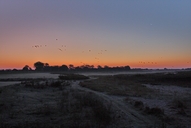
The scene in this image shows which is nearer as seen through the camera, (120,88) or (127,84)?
(120,88)

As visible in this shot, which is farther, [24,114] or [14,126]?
[24,114]

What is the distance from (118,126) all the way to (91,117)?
2.00 m

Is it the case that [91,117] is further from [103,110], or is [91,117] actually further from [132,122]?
[132,122]

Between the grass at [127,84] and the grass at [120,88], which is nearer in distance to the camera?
the grass at [120,88]

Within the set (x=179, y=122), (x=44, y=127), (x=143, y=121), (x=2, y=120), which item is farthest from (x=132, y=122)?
(x=2, y=120)

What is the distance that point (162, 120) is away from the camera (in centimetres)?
1384

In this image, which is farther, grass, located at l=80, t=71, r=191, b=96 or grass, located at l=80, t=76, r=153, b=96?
grass, located at l=80, t=71, r=191, b=96

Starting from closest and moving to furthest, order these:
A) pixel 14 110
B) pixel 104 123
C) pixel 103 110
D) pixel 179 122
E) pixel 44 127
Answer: pixel 44 127
pixel 104 123
pixel 179 122
pixel 103 110
pixel 14 110

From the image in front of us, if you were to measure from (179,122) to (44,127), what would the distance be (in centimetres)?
742

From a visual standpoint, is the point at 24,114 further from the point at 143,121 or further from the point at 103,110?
the point at 143,121

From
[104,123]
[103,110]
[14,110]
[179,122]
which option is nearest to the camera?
[104,123]

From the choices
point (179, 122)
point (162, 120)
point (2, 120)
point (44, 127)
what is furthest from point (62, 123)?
point (179, 122)

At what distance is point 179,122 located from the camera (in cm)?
1361

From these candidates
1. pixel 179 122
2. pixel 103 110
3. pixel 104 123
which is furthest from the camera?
pixel 103 110
